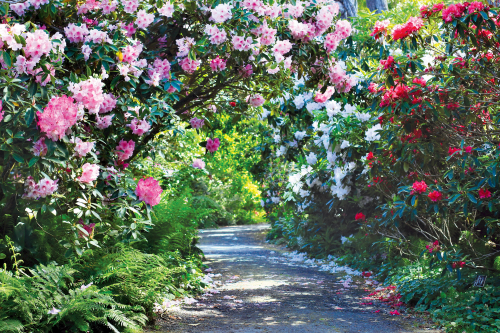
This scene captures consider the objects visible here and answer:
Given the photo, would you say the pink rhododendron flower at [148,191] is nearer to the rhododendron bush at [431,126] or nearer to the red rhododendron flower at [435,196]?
the rhododendron bush at [431,126]

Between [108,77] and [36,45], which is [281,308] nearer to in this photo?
[108,77]

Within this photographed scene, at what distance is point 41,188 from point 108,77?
3.13 ft

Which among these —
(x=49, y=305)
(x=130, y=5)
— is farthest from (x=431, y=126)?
(x=49, y=305)

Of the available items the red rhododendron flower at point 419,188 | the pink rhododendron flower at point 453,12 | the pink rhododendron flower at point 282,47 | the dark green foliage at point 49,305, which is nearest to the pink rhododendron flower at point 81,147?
the dark green foliage at point 49,305

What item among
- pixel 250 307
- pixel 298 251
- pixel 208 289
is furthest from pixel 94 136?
pixel 298 251

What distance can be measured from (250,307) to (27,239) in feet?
7.32

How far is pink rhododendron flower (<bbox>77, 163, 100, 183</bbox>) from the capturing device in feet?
9.16

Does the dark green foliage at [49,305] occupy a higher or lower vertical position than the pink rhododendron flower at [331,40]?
lower

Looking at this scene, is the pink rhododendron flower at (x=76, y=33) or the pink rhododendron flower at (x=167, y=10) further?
the pink rhododendron flower at (x=167, y=10)

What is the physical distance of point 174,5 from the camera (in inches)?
151

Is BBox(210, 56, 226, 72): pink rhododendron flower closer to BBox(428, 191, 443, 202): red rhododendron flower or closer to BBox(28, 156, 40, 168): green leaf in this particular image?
BBox(28, 156, 40, 168): green leaf

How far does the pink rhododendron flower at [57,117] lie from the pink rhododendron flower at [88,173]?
33cm

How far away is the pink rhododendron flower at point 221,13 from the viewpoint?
3.54m

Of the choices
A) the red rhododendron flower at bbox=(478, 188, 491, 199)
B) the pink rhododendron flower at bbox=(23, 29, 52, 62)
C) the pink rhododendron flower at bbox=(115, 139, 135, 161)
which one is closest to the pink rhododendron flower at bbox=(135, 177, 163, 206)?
the pink rhododendron flower at bbox=(115, 139, 135, 161)
